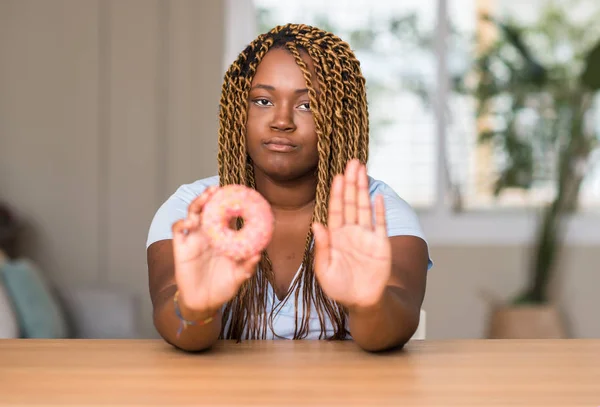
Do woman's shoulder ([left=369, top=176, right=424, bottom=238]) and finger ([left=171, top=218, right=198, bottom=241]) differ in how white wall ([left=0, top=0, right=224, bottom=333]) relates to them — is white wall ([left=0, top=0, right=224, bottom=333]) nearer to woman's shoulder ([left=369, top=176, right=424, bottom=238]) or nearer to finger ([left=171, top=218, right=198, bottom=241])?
woman's shoulder ([left=369, top=176, right=424, bottom=238])

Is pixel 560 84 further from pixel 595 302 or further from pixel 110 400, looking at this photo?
pixel 110 400

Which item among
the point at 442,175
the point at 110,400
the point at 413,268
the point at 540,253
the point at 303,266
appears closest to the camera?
the point at 110,400

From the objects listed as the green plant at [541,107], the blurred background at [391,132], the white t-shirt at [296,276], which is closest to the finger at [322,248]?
the white t-shirt at [296,276]

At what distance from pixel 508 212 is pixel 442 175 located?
393mm

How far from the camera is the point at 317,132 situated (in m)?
1.26

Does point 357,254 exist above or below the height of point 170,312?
above

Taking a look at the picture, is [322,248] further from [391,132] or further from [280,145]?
[391,132]

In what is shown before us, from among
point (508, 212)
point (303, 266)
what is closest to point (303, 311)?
point (303, 266)

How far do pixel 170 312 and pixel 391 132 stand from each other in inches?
130

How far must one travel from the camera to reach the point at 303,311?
4.24ft

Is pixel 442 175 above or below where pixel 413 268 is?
below

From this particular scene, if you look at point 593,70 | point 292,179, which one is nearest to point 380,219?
point 292,179

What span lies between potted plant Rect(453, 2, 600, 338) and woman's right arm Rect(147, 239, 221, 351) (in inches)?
115

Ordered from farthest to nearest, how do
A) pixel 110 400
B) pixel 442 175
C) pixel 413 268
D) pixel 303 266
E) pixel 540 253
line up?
1. pixel 442 175
2. pixel 540 253
3. pixel 303 266
4. pixel 413 268
5. pixel 110 400
